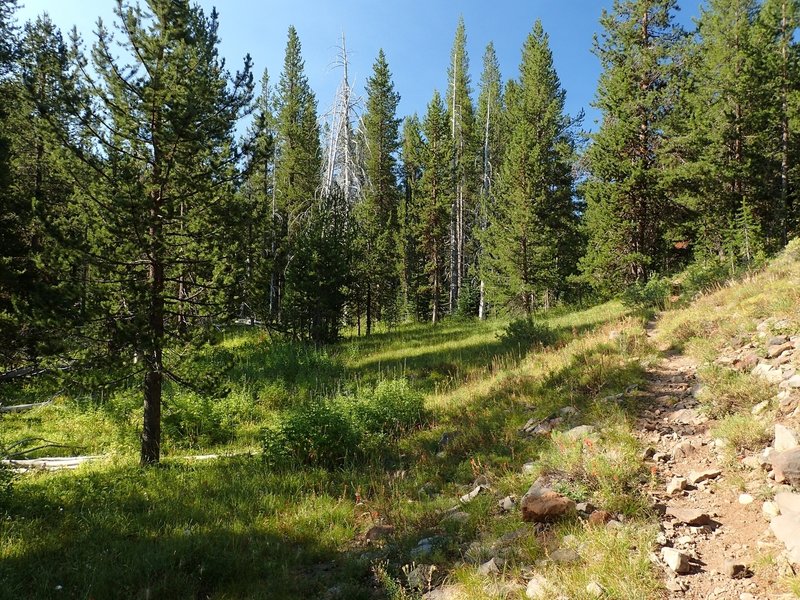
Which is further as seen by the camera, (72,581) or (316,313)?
(316,313)

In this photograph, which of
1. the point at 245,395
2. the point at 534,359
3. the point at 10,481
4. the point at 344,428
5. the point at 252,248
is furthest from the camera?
the point at 245,395

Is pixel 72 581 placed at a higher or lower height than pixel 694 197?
lower

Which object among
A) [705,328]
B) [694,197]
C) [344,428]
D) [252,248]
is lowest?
[344,428]

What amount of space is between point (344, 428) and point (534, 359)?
5043 mm

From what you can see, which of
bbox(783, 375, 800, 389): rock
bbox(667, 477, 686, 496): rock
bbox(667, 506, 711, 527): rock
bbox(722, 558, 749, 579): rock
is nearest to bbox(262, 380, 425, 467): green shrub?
bbox(667, 477, 686, 496): rock

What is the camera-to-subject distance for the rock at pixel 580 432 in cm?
506

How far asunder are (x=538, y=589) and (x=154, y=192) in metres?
7.06

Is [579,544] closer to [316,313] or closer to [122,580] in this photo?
[122,580]

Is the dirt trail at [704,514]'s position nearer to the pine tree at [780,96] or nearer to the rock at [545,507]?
the rock at [545,507]

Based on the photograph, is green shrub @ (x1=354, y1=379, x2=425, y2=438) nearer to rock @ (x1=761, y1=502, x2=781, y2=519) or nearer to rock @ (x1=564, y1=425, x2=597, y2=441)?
rock @ (x1=564, y1=425, x2=597, y2=441)

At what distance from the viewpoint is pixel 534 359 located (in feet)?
32.2

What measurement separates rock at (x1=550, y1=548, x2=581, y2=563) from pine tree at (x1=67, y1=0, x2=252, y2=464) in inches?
216

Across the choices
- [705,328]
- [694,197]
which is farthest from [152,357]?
[694,197]

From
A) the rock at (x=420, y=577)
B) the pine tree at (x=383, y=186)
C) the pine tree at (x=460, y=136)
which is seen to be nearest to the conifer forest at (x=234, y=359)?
the rock at (x=420, y=577)
